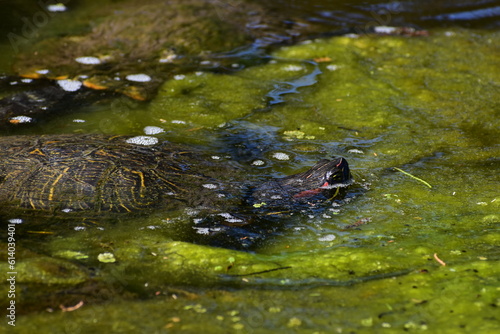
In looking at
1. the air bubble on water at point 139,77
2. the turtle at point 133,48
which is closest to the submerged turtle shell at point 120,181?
the turtle at point 133,48

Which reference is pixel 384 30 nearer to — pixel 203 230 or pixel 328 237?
pixel 328 237

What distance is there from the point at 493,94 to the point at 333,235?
4.28 metres

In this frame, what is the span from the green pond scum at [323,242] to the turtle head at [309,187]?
21 centimetres

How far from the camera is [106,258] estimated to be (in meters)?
3.93

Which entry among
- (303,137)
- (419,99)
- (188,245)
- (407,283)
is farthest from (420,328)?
(419,99)

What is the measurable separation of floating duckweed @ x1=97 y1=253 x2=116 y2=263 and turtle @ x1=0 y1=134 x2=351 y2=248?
505 mm

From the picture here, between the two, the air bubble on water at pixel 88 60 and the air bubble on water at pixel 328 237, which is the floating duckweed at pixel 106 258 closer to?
the air bubble on water at pixel 328 237

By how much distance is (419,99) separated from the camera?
24.0 ft

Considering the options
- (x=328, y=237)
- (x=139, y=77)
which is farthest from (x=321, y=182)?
(x=139, y=77)

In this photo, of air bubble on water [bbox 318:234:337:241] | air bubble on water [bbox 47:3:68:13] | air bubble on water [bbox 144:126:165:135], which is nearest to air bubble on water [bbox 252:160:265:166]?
air bubble on water [bbox 144:126:165:135]

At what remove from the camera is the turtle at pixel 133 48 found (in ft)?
23.6

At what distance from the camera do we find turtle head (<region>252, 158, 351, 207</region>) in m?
4.89

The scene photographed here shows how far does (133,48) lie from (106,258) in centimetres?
540

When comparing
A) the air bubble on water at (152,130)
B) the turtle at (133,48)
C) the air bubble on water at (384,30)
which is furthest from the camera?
the air bubble on water at (384,30)
